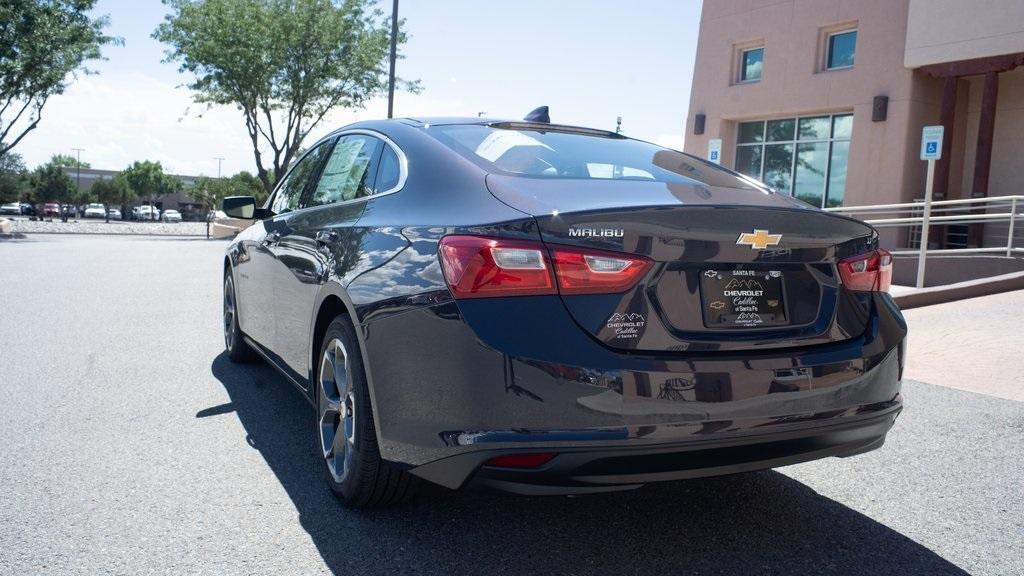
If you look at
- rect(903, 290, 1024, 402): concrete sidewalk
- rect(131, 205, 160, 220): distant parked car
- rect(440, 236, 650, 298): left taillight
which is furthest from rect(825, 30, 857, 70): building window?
rect(131, 205, 160, 220): distant parked car

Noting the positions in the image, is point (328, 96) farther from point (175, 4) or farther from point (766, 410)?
point (766, 410)

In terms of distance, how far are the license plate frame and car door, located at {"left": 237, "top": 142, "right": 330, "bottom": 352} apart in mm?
2380

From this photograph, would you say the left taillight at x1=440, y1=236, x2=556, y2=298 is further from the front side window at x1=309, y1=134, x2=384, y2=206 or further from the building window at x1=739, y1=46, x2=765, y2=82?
the building window at x1=739, y1=46, x2=765, y2=82

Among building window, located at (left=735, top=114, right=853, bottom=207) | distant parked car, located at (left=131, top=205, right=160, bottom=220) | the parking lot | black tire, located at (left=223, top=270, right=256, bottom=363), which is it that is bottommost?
distant parked car, located at (left=131, top=205, right=160, bottom=220)

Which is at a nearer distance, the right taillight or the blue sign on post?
the right taillight

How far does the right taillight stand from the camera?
3.10 meters

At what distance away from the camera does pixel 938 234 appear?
1886cm

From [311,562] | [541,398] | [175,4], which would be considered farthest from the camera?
[175,4]

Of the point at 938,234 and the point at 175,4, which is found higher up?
the point at 175,4

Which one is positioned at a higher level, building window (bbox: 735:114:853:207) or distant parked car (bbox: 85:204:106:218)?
building window (bbox: 735:114:853:207)

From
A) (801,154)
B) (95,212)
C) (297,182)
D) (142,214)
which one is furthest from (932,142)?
(142,214)

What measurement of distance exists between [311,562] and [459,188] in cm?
137

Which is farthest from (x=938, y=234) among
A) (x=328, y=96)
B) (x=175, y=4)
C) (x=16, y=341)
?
(x=175, y=4)

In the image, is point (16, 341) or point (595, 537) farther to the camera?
point (16, 341)
